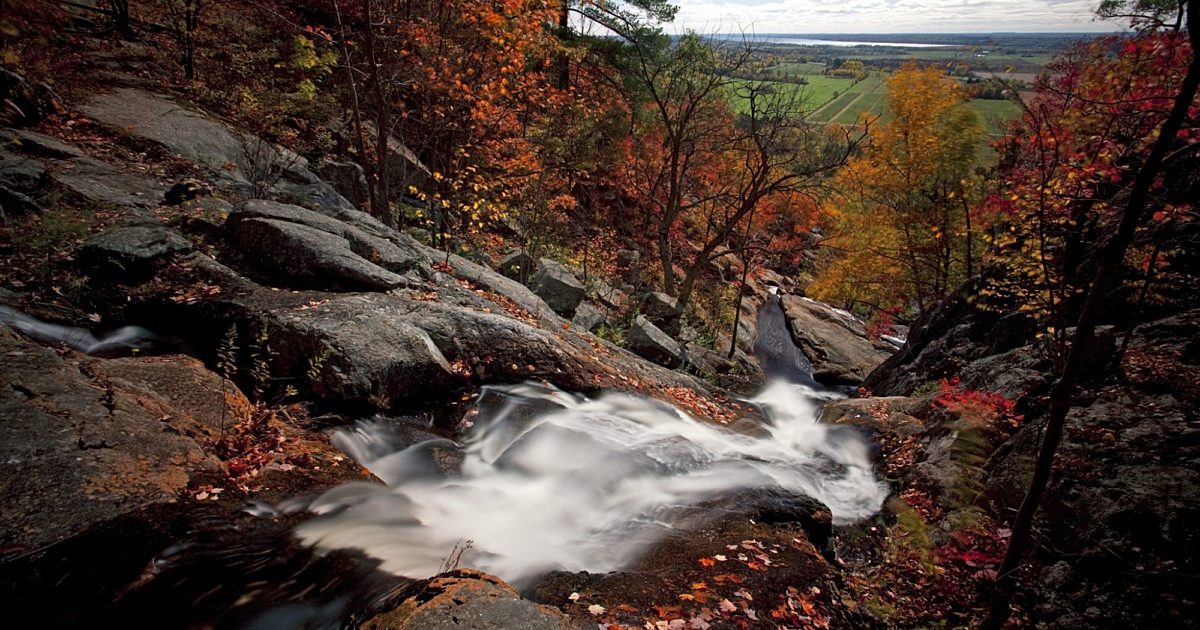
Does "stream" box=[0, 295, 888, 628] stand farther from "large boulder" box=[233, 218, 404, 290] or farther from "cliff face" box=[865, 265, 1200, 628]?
"cliff face" box=[865, 265, 1200, 628]

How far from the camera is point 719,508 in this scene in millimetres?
5473

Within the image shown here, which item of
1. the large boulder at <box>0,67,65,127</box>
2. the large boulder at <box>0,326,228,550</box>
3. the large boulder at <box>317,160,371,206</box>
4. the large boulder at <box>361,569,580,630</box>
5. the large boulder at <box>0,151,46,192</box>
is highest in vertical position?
the large boulder at <box>0,67,65,127</box>

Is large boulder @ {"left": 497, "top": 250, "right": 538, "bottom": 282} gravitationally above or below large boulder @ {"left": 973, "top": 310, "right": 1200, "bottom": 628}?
above

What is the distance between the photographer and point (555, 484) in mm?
5668

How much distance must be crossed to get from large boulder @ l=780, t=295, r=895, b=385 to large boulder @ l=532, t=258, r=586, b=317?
9.59 metres

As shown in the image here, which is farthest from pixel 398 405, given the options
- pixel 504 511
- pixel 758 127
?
pixel 758 127

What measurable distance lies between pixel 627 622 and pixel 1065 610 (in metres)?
3.97

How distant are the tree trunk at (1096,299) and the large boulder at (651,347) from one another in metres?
8.20

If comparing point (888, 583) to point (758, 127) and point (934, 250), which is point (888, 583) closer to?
point (758, 127)

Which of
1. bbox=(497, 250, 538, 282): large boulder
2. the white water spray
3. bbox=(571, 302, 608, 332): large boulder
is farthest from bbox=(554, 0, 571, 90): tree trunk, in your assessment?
the white water spray

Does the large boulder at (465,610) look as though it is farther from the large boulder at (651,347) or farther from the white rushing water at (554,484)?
the large boulder at (651,347)

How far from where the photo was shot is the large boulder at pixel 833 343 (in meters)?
16.9

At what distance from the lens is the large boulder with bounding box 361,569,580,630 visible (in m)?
2.58

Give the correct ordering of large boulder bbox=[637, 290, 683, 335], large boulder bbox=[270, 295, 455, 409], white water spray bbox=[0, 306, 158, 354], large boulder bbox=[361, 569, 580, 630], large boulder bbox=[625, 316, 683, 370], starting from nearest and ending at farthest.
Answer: large boulder bbox=[361, 569, 580, 630]
white water spray bbox=[0, 306, 158, 354]
large boulder bbox=[270, 295, 455, 409]
large boulder bbox=[625, 316, 683, 370]
large boulder bbox=[637, 290, 683, 335]
